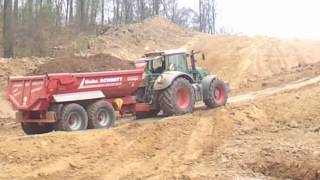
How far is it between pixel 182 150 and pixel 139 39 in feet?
80.9

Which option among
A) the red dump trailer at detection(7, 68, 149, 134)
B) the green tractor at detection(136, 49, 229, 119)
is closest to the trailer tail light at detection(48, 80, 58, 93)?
the red dump trailer at detection(7, 68, 149, 134)

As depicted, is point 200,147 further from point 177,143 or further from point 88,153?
point 88,153

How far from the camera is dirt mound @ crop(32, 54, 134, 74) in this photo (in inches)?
883

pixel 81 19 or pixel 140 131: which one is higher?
pixel 81 19

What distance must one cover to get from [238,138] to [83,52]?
19531 mm

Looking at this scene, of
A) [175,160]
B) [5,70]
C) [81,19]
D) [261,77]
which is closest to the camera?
[175,160]

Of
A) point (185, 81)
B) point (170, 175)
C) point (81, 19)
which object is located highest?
point (81, 19)

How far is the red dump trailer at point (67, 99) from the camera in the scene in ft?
45.9

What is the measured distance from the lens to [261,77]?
27625mm

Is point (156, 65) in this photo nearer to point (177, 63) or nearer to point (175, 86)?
point (177, 63)

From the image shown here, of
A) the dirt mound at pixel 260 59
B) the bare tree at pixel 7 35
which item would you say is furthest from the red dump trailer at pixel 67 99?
the bare tree at pixel 7 35

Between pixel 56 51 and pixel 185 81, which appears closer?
pixel 185 81

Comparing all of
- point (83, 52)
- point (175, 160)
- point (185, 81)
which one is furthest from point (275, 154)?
point (83, 52)

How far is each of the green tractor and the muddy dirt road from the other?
1603 millimetres
